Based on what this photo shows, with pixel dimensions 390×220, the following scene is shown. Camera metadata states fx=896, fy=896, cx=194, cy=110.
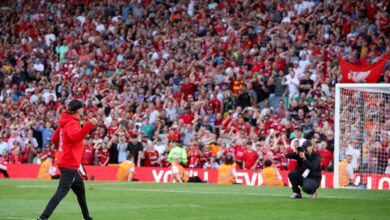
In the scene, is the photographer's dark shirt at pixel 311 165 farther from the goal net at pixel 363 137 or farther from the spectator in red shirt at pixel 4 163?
the spectator in red shirt at pixel 4 163

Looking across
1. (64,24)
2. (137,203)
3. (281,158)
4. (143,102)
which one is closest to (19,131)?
(143,102)

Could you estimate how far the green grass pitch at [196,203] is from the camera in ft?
49.6

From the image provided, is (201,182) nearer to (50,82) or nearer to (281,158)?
(281,158)

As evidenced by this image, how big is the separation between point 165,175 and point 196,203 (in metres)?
10.3

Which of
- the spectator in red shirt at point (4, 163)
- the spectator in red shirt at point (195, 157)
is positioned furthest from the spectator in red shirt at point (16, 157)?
the spectator in red shirt at point (195, 157)

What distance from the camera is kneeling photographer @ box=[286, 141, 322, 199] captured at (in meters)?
19.0

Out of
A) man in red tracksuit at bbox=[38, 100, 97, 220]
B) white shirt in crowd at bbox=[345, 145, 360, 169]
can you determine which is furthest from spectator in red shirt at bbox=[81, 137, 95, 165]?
Result: man in red tracksuit at bbox=[38, 100, 97, 220]

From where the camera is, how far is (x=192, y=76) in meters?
32.6

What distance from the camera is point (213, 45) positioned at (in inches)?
1316

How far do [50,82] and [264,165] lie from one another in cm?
1358

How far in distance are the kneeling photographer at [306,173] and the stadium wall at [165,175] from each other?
200 inches

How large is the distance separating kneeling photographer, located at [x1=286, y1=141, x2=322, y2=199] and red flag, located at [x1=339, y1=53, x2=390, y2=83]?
741 centimetres

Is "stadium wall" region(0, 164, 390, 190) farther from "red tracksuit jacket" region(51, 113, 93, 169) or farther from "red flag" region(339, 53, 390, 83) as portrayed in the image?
"red tracksuit jacket" region(51, 113, 93, 169)

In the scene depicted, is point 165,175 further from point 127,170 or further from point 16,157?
point 16,157
